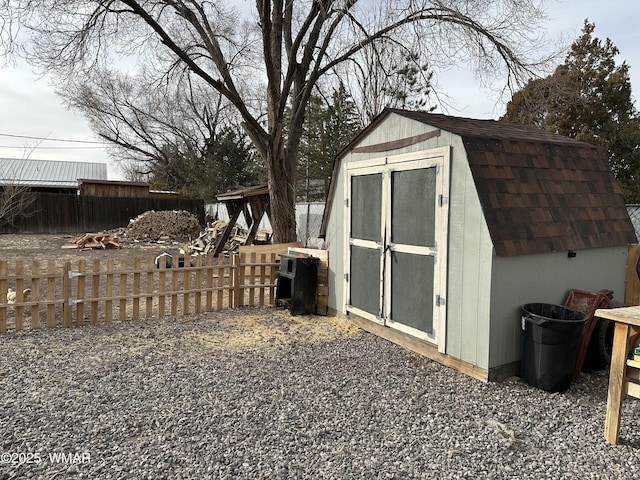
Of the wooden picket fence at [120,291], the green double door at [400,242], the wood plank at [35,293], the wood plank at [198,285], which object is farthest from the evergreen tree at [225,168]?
the green double door at [400,242]

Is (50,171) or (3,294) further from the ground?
(50,171)

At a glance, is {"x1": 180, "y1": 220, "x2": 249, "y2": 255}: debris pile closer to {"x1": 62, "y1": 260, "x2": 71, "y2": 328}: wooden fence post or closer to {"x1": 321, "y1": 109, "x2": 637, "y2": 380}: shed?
{"x1": 62, "y1": 260, "x2": 71, "y2": 328}: wooden fence post

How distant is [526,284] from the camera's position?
3896 millimetres

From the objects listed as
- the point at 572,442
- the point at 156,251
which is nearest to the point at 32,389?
the point at 572,442

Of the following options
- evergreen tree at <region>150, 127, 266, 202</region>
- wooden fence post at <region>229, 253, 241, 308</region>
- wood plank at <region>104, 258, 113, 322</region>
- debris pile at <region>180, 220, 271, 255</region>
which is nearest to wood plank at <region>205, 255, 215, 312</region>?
wooden fence post at <region>229, 253, 241, 308</region>

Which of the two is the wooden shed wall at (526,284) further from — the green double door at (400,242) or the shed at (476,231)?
the green double door at (400,242)

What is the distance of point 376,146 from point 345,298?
2.02 metres

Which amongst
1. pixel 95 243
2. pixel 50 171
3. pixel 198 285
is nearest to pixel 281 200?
pixel 198 285

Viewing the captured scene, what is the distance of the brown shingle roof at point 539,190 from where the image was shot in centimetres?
376

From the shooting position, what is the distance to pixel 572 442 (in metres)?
2.82

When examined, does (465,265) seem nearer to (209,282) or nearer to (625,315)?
(625,315)

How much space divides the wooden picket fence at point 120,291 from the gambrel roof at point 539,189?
10.9ft

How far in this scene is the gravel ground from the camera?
2502 mm

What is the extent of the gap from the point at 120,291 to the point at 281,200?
4.66 m
